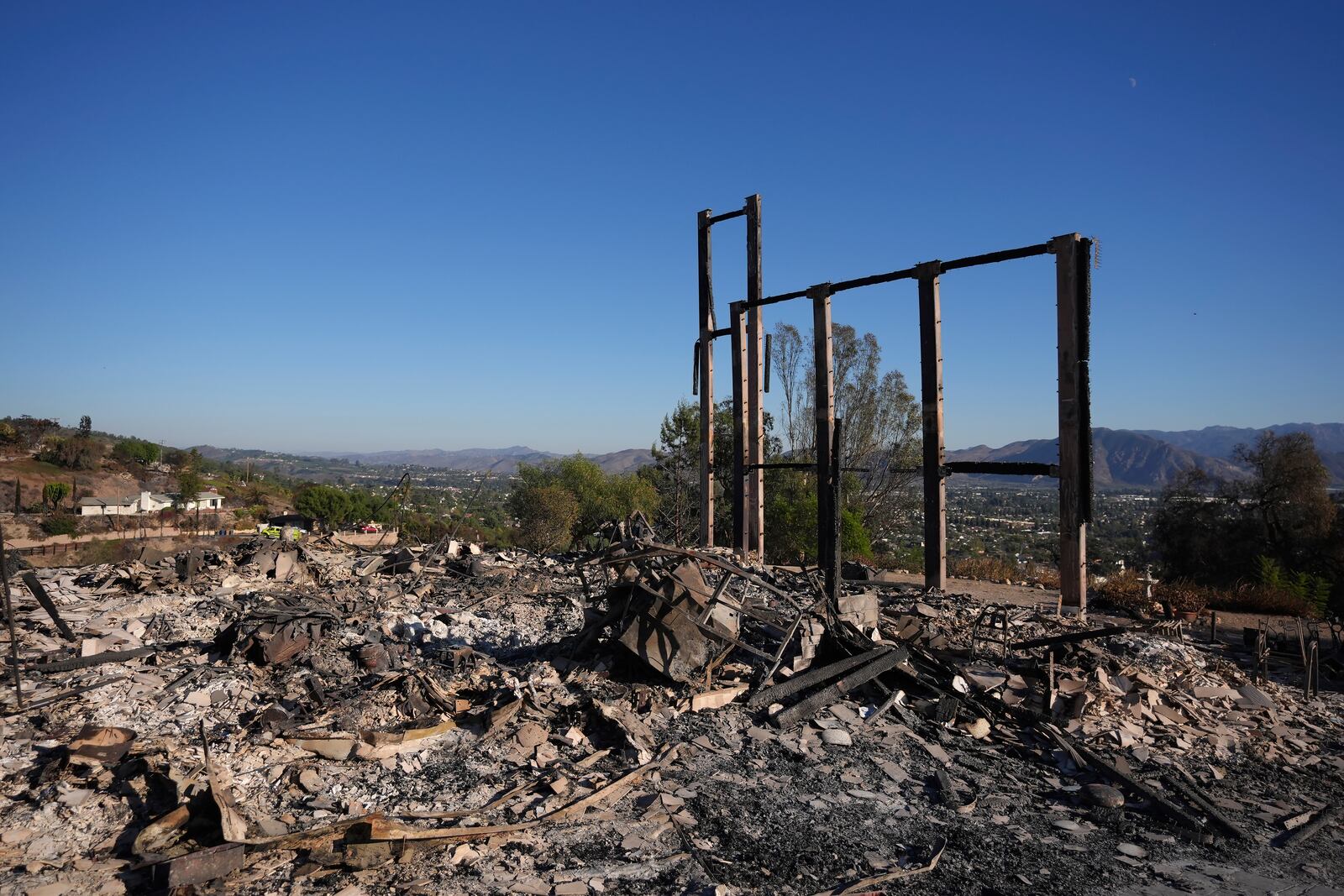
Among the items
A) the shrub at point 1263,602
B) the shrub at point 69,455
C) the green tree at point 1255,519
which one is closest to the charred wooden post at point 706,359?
the shrub at point 1263,602

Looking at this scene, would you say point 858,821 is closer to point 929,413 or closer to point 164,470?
point 929,413

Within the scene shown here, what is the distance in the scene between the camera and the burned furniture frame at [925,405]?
8.86 meters

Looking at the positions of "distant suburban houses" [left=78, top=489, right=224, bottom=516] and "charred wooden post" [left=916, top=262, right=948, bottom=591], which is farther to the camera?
"distant suburban houses" [left=78, top=489, right=224, bottom=516]

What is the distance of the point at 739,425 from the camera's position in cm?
1358

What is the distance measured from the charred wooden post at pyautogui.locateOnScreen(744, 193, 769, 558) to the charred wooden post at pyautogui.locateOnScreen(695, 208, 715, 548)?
2.77ft

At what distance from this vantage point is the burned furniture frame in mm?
8859

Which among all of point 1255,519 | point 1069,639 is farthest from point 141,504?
point 1255,519

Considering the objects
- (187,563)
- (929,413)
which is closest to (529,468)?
(187,563)

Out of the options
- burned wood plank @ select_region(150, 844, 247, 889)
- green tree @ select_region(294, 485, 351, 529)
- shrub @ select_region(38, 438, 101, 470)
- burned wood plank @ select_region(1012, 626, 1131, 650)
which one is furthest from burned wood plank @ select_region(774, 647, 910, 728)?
shrub @ select_region(38, 438, 101, 470)

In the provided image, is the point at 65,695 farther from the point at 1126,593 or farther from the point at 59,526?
the point at 59,526

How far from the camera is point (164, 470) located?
162 feet

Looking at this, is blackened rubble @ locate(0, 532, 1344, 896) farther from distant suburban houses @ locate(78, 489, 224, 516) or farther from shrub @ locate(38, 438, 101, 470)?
shrub @ locate(38, 438, 101, 470)

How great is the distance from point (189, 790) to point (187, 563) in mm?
8202

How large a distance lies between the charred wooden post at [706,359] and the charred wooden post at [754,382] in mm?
843
